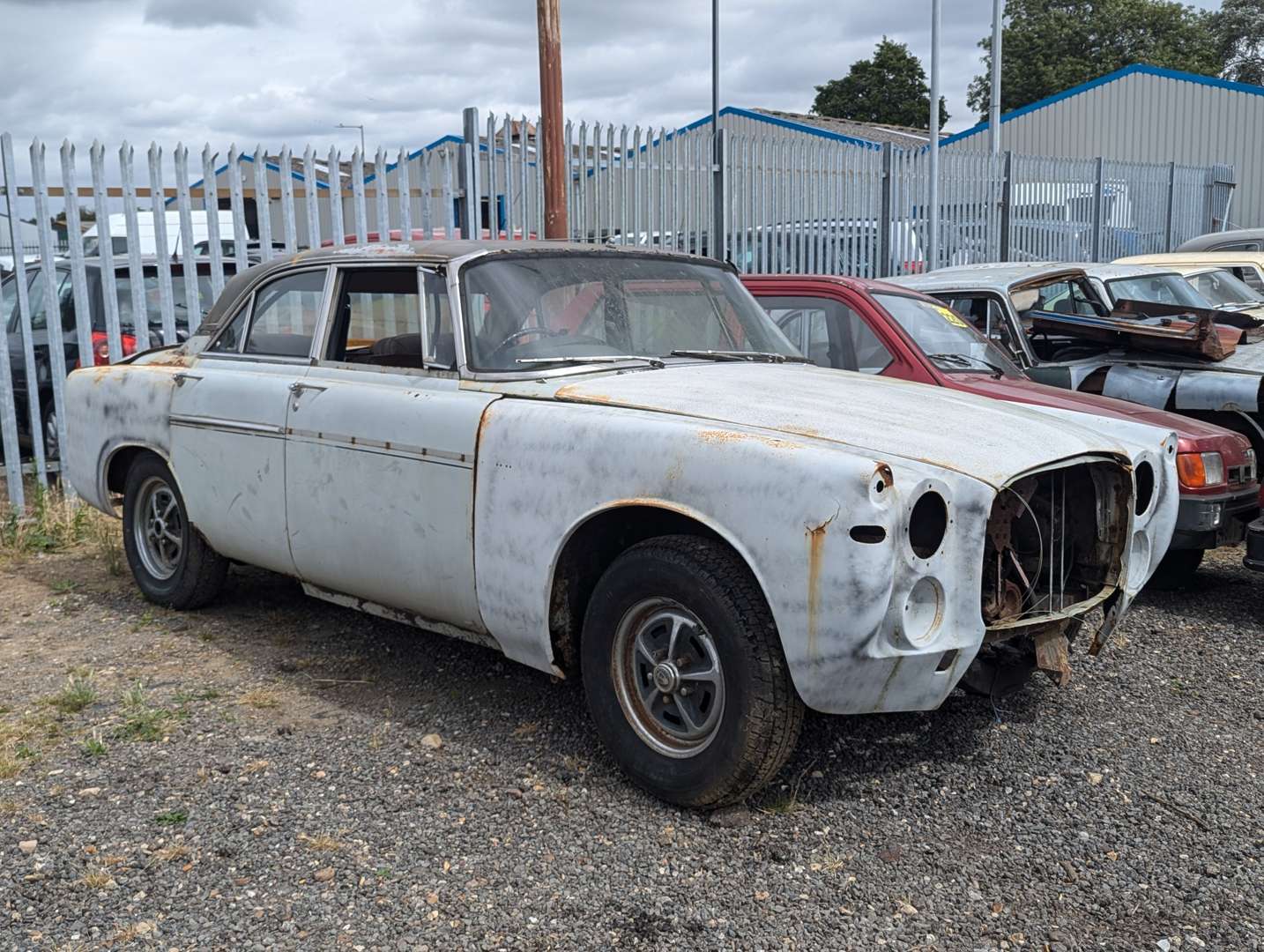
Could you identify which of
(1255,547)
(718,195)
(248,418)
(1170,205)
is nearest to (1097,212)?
(1170,205)

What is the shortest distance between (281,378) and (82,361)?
3.68m

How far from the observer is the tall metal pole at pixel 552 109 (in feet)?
31.8

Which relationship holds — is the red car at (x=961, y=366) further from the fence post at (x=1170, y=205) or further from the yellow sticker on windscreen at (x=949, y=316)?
the fence post at (x=1170, y=205)

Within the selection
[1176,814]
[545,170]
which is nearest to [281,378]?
[1176,814]

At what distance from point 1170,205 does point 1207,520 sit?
16147 millimetres

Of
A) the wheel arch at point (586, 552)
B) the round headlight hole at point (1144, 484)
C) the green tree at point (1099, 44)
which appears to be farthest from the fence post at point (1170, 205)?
the green tree at point (1099, 44)

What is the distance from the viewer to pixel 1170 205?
20.2 meters

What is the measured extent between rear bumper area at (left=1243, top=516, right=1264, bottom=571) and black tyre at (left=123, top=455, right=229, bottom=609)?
15.6 feet

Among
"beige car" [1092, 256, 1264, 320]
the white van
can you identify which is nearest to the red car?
"beige car" [1092, 256, 1264, 320]

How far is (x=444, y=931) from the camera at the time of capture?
3.12 m

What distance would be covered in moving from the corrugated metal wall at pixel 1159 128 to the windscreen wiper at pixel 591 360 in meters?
24.5

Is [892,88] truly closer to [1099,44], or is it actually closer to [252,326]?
[1099,44]

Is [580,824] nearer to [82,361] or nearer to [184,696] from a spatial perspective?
[184,696]

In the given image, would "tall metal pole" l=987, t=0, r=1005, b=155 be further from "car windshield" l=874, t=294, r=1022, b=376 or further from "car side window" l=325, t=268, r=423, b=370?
"car side window" l=325, t=268, r=423, b=370
